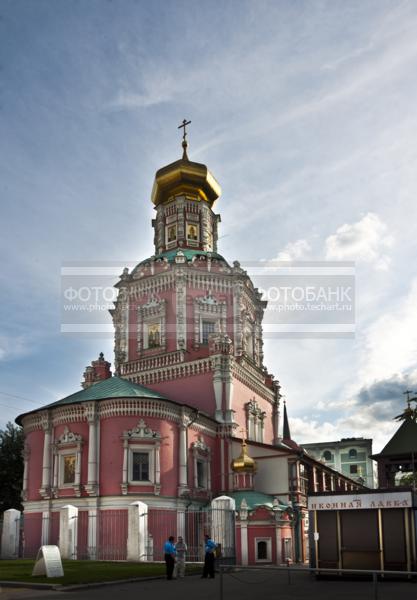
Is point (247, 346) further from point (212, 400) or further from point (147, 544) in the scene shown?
point (147, 544)

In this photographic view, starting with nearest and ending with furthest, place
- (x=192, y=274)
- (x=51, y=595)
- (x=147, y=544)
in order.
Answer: (x=51, y=595) → (x=147, y=544) → (x=192, y=274)

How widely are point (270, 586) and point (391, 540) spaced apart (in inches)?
158

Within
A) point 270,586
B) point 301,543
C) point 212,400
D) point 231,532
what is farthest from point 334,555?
point 212,400

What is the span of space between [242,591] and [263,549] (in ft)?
48.3

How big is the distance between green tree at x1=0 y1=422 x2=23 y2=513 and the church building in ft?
29.4

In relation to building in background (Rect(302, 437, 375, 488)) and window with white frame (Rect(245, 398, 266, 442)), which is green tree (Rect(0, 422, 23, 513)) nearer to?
window with white frame (Rect(245, 398, 266, 442))

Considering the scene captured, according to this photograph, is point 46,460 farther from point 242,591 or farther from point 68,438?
point 242,591

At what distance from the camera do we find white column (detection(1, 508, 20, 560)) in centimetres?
3062

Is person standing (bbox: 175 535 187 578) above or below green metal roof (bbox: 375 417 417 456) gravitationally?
below

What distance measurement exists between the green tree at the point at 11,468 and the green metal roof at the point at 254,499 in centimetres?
1764

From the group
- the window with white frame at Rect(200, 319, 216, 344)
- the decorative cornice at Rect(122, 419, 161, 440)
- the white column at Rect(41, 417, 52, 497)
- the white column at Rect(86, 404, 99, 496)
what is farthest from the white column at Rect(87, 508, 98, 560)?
the window with white frame at Rect(200, 319, 216, 344)

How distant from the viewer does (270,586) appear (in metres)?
16.8

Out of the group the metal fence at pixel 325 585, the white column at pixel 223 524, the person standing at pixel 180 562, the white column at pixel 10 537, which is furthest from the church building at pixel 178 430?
the metal fence at pixel 325 585

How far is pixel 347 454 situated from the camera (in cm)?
8319
